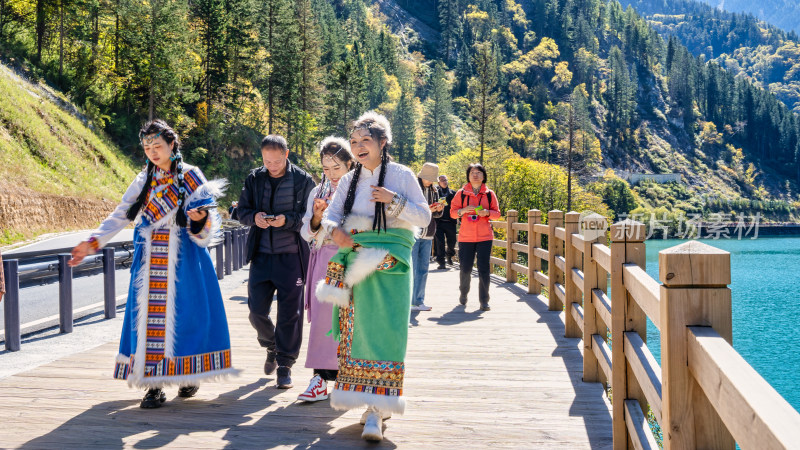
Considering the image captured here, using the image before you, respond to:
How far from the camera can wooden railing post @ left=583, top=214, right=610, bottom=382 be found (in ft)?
16.5

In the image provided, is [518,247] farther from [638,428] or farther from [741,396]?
[741,396]

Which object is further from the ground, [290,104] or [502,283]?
[290,104]

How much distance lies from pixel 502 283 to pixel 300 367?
6.92 m

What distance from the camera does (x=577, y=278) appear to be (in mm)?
6352

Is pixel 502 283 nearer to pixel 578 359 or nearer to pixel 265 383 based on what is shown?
pixel 578 359

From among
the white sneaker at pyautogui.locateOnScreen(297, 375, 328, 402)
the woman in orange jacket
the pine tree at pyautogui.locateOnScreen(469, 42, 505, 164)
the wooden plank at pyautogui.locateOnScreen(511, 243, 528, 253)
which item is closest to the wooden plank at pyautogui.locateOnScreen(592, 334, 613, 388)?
the white sneaker at pyautogui.locateOnScreen(297, 375, 328, 402)

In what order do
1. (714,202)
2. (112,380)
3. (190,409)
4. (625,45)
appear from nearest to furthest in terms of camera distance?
1. (190,409)
2. (112,380)
3. (714,202)
4. (625,45)

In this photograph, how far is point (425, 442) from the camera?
3834 mm

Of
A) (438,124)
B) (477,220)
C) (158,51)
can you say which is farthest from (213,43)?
(477,220)

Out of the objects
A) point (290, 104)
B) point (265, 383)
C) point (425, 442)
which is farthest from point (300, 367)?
point (290, 104)

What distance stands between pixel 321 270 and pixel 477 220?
398cm

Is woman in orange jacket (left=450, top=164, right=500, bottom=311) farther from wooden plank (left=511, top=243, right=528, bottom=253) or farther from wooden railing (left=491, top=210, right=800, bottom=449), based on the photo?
wooden railing (left=491, top=210, right=800, bottom=449)

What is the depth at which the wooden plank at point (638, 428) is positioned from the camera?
2.97 m

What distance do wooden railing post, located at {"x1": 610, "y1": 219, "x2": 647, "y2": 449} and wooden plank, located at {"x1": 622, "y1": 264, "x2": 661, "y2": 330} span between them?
4.2 inches
